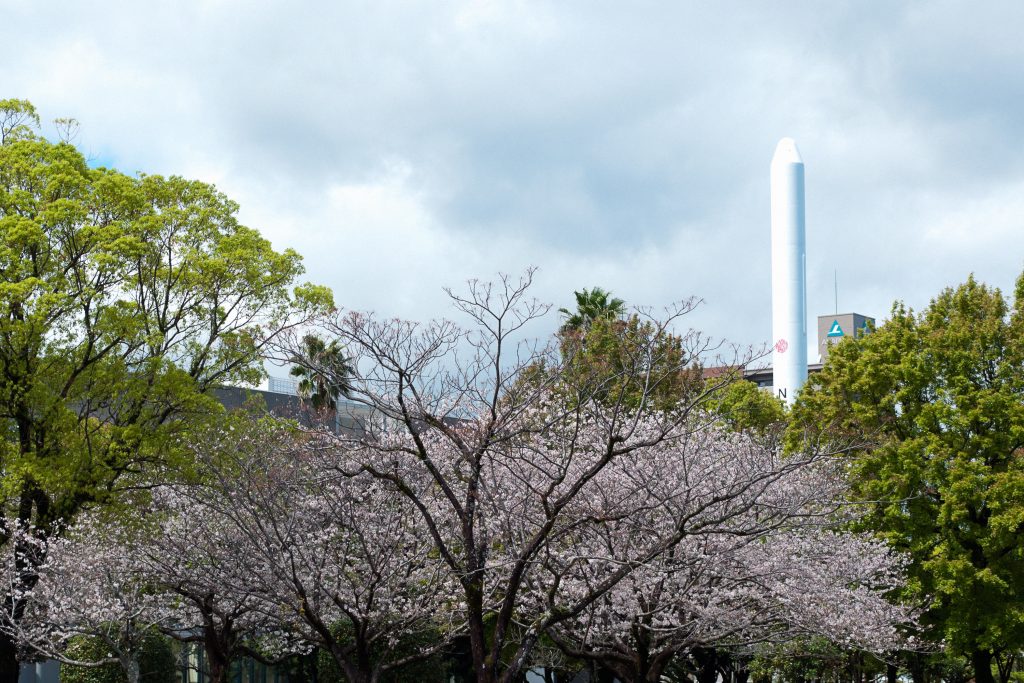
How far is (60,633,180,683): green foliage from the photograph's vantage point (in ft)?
88.7

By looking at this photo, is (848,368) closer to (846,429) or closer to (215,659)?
(846,429)

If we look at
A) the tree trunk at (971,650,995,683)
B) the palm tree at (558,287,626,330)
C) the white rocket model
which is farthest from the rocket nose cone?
the tree trunk at (971,650,995,683)

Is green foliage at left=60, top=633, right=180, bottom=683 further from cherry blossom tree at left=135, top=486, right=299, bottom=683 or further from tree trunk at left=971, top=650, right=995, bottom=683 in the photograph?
tree trunk at left=971, top=650, right=995, bottom=683

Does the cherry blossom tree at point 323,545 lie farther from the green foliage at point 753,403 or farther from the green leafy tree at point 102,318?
the green foliage at point 753,403

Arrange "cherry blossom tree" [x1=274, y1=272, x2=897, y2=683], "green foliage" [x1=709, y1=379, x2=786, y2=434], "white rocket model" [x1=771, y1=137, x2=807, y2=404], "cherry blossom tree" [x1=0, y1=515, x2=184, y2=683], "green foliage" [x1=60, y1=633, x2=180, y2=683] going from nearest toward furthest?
"cherry blossom tree" [x1=274, y1=272, x2=897, y2=683], "cherry blossom tree" [x1=0, y1=515, x2=184, y2=683], "green foliage" [x1=60, y1=633, x2=180, y2=683], "green foliage" [x1=709, y1=379, x2=786, y2=434], "white rocket model" [x1=771, y1=137, x2=807, y2=404]

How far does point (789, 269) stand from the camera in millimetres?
75125

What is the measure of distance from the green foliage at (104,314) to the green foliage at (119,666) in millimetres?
3952

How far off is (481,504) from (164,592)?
31.9 feet

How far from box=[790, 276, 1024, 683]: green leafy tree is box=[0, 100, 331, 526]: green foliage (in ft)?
46.0

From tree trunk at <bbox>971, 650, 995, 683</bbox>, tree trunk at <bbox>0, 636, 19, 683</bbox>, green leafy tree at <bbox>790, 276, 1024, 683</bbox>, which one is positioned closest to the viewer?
tree trunk at <bbox>0, 636, 19, 683</bbox>

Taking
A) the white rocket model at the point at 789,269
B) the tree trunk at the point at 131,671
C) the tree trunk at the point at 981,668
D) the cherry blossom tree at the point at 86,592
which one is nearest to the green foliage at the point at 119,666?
the tree trunk at the point at 131,671

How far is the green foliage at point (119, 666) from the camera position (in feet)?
88.7

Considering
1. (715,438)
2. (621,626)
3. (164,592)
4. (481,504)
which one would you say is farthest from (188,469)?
(715,438)

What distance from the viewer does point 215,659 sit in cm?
2389
